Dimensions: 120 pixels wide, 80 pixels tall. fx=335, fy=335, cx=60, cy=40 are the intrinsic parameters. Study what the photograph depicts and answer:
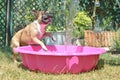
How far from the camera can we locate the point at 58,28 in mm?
9445

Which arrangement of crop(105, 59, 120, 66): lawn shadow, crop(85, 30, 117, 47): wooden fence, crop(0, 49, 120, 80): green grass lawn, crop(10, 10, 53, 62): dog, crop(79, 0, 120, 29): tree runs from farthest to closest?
crop(79, 0, 120, 29): tree
crop(85, 30, 117, 47): wooden fence
crop(105, 59, 120, 66): lawn shadow
crop(10, 10, 53, 62): dog
crop(0, 49, 120, 80): green grass lawn

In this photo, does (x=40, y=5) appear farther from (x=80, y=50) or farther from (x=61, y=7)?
(x=80, y=50)

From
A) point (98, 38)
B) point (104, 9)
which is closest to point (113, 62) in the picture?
point (98, 38)

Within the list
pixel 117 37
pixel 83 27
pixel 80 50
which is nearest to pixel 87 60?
pixel 80 50

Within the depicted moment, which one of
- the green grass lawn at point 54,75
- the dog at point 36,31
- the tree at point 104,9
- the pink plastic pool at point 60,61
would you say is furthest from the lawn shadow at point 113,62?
the tree at point 104,9

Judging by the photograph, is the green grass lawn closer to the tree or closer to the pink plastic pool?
the pink plastic pool

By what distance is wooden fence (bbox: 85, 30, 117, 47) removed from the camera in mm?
8969

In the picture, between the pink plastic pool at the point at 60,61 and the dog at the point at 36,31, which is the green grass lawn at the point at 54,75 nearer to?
the pink plastic pool at the point at 60,61

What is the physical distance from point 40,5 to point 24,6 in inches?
17.3

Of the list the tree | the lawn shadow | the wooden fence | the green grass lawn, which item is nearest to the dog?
the green grass lawn

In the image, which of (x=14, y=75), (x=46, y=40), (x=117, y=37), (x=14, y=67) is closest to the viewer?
(x=14, y=75)

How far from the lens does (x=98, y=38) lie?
29.6 feet

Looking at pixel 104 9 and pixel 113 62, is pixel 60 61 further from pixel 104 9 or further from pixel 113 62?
pixel 104 9

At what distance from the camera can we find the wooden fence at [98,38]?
29.4 ft
